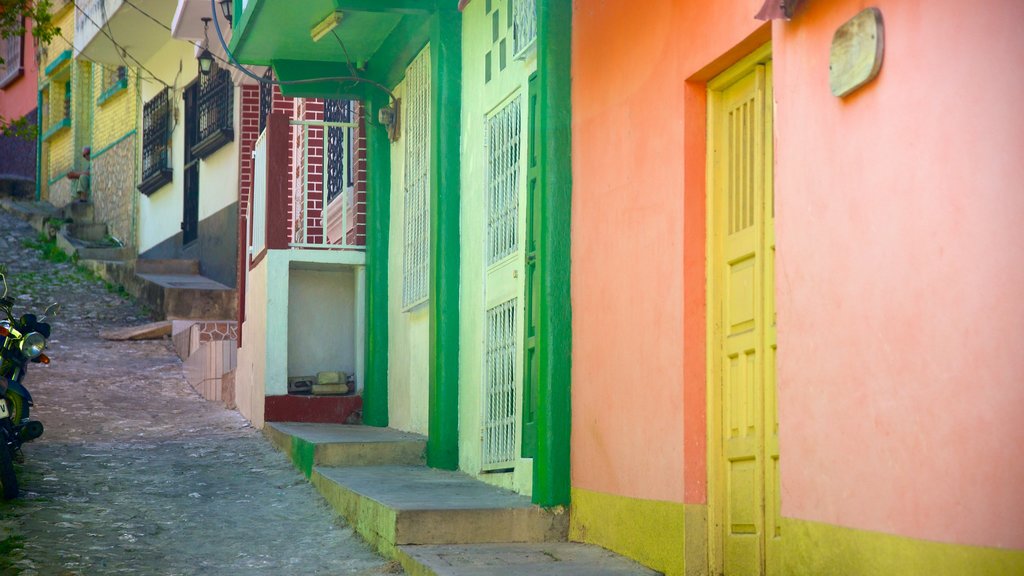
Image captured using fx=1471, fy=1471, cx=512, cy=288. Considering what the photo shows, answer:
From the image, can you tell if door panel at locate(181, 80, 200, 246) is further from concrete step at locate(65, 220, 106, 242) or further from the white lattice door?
the white lattice door

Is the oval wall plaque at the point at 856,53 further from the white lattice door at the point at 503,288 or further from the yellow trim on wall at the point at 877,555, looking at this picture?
the white lattice door at the point at 503,288

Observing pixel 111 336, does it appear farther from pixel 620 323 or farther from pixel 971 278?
pixel 971 278

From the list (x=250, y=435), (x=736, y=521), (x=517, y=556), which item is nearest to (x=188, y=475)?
(x=250, y=435)

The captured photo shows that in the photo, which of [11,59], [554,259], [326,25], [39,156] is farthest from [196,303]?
[11,59]

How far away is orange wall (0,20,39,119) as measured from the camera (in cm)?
3161

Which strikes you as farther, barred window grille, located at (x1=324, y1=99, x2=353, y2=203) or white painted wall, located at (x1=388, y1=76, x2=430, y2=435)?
barred window grille, located at (x1=324, y1=99, x2=353, y2=203)

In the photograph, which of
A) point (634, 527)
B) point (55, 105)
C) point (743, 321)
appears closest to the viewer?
point (743, 321)

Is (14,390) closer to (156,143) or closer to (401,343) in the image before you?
(401,343)

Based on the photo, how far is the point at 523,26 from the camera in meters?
8.24

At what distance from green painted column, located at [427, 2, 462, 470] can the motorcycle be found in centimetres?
262

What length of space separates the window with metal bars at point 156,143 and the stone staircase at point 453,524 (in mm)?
14027

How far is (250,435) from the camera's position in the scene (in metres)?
11.9

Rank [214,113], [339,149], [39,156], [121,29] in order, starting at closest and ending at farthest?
[339,149], [214,113], [121,29], [39,156]

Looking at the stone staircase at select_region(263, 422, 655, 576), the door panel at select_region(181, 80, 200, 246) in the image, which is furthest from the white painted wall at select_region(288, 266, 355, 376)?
the door panel at select_region(181, 80, 200, 246)
